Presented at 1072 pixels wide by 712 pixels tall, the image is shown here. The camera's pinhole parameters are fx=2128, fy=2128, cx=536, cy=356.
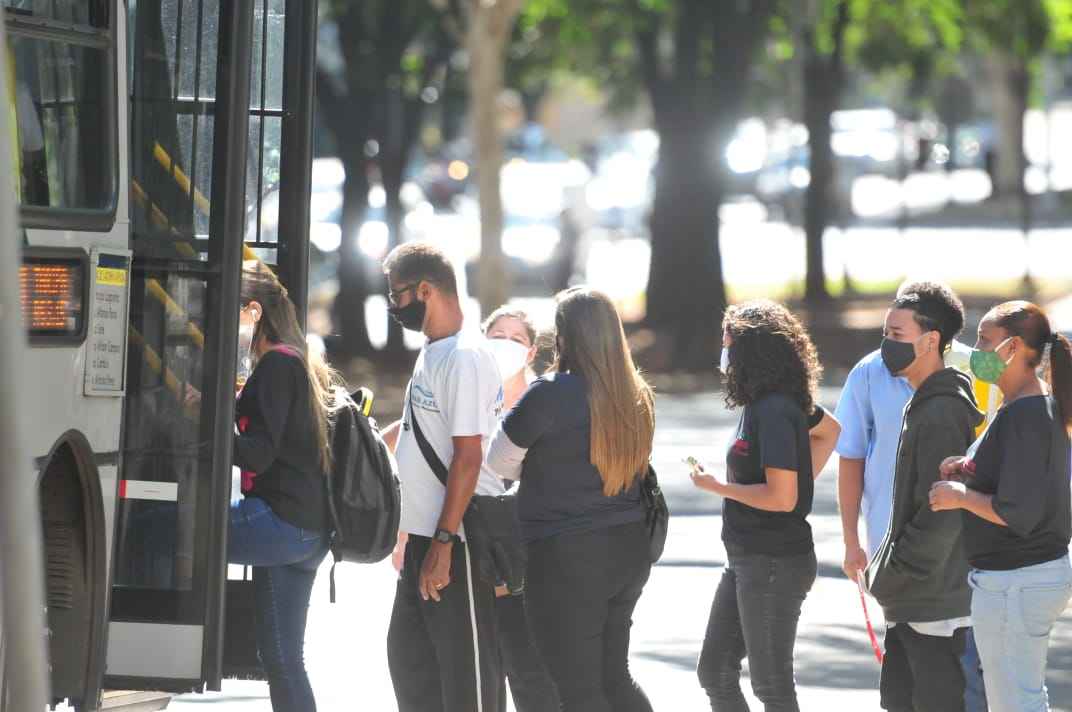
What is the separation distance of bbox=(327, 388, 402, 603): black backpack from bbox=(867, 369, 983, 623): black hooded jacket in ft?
4.90

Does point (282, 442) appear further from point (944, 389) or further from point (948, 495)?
point (944, 389)

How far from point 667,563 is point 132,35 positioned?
231 inches

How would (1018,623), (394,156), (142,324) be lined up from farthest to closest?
(394,156), (142,324), (1018,623)

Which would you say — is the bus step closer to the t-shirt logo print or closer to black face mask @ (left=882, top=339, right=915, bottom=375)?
the t-shirt logo print

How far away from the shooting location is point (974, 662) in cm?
678

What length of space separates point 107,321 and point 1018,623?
2.61m

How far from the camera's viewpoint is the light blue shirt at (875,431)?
6.83 m

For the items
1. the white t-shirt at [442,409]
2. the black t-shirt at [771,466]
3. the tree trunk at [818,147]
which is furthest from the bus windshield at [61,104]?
the tree trunk at [818,147]

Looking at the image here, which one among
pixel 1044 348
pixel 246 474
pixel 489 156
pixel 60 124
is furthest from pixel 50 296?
pixel 489 156

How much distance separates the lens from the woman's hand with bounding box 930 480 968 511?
19.2 feet

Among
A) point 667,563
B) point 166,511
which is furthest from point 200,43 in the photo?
point 667,563

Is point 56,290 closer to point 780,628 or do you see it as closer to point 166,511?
point 166,511

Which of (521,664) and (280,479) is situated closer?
(280,479)

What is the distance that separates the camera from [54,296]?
5.46m
